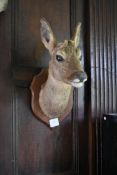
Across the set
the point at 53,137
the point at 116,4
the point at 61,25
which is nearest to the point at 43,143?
the point at 53,137

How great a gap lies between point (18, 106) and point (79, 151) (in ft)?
1.41

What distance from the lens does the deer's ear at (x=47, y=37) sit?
1441mm

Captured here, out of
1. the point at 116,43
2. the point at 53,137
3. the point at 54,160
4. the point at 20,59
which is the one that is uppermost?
the point at 116,43

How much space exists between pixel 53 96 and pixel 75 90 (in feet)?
0.74

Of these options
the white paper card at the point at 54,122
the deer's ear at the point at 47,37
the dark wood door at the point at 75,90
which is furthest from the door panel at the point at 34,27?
the white paper card at the point at 54,122

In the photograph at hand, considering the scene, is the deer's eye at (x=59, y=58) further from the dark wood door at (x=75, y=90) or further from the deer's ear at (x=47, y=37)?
the dark wood door at (x=75, y=90)

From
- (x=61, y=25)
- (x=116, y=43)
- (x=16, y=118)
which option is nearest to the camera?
(x=16, y=118)

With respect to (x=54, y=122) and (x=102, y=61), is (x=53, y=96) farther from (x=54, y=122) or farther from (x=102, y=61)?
(x=102, y=61)

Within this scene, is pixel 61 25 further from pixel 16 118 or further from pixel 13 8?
pixel 16 118

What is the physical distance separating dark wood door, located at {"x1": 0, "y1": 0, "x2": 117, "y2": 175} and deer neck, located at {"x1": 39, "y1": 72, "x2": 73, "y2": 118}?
8cm

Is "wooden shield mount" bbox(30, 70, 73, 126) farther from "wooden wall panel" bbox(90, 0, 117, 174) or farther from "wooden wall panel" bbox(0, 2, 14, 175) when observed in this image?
"wooden wall panel" bbox(90, 0, 117, 174)

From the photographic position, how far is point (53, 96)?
1477 millimetres

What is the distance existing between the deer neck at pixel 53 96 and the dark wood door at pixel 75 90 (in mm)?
76

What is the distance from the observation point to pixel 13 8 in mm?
1516
